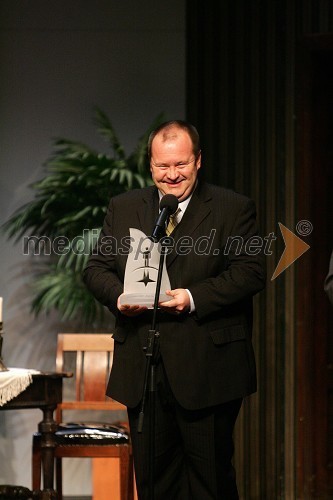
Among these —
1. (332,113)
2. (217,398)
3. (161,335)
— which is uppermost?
(332,113)

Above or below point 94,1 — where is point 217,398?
below

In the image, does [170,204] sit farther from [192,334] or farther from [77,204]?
[77,204]

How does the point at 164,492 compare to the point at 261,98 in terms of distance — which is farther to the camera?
the point at 261,98

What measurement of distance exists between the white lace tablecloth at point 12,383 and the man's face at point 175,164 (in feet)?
4.50

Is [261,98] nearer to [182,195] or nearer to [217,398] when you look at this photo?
[182,195]

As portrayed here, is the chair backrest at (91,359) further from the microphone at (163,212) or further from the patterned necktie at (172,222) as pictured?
the microphone at (163,212)

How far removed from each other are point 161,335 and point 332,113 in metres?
2.74

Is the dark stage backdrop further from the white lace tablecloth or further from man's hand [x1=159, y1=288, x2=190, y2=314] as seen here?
man's hand [x1=159, y1=288, x2=190, y2=314]

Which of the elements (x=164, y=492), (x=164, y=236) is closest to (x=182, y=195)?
(x=164, y=236)

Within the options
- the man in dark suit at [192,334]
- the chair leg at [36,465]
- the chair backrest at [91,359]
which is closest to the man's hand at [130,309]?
the man in dark suit at [192,334]

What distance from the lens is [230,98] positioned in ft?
16.9

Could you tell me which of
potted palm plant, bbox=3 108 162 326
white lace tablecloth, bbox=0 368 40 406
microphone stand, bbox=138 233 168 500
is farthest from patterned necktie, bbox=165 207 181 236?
potted palm plant, bbox=3 108 162 326

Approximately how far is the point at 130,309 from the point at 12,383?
4.18ft

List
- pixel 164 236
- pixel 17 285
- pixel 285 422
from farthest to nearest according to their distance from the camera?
pixel 17 285 → pixel 285 422 → pixel 164 236
